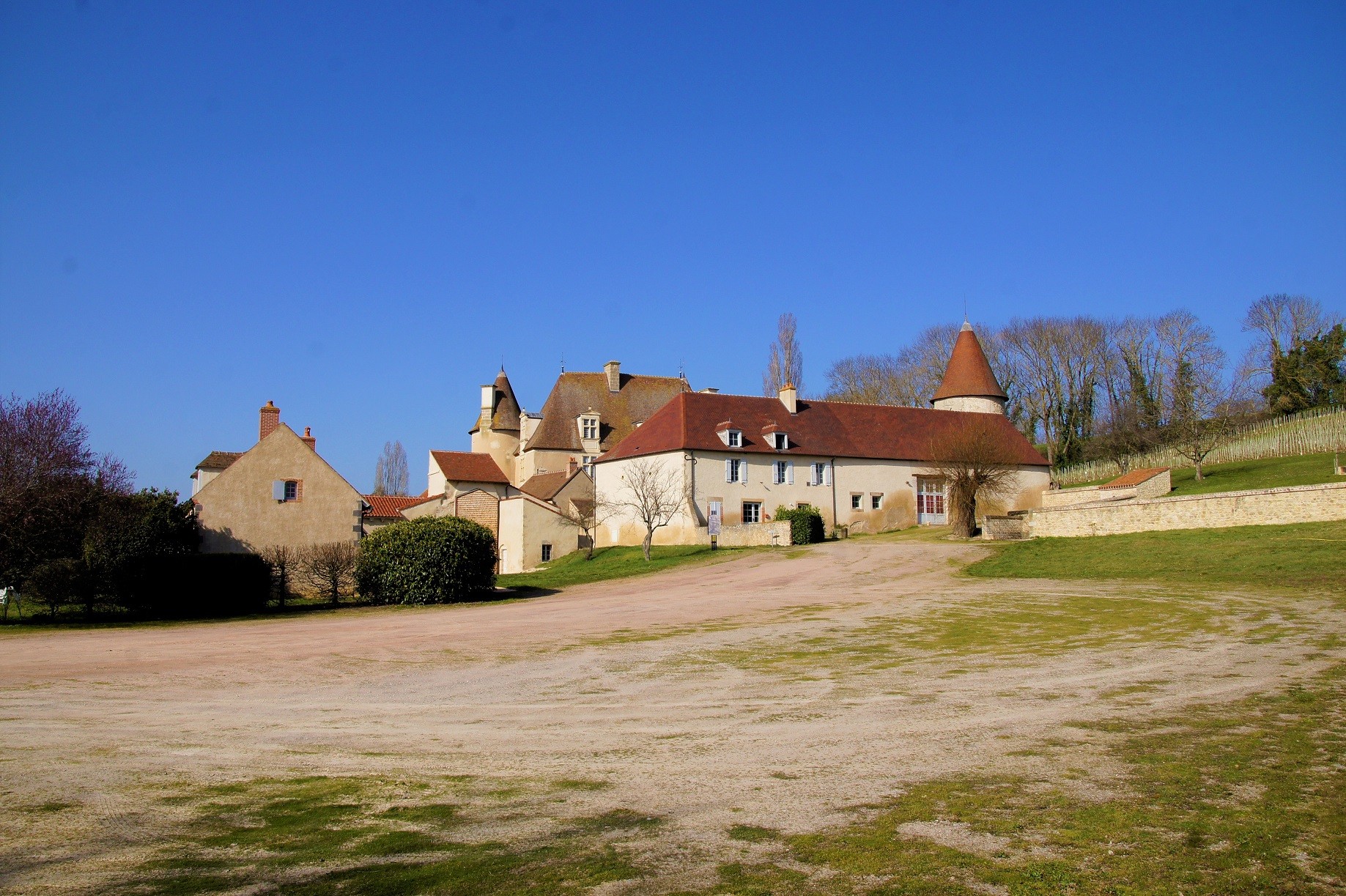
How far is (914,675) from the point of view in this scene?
38.8ft

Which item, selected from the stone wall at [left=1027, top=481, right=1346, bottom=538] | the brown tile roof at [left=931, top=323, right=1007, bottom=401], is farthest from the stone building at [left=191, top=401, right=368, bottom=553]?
the brown tile roof at [left=931, top=323, right=1007, bottom=401]

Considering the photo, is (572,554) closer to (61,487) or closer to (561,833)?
(61,487)

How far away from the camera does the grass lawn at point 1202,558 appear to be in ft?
74.6

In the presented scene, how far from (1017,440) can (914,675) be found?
4300 centimetres

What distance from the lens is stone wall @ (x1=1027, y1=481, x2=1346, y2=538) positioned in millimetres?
28031

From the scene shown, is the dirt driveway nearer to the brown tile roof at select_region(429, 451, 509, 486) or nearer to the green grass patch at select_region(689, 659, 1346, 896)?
the green grass patch at select_region(689, 659, 1346, 896)

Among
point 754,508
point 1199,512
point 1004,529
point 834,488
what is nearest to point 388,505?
point 754,508

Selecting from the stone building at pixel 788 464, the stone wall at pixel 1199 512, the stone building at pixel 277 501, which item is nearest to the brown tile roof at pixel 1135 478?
the stone wall at pixel 1199 512

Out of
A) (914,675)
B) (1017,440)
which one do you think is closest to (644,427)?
(1017,440)

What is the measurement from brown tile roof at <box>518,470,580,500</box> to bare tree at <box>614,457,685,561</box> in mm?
6763

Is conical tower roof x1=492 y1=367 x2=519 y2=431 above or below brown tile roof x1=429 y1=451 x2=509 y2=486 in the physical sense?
above

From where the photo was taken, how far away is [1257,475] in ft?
143

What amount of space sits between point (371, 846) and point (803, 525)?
34.2m

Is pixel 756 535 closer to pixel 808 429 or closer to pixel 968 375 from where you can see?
pixel 808 429
